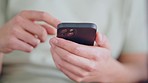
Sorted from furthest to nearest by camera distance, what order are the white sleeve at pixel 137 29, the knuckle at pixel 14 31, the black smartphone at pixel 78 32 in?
the white sleeve at pixel 137 29 → the knuckle at pixel 14 31 → the black smartphone at pixel 78 32

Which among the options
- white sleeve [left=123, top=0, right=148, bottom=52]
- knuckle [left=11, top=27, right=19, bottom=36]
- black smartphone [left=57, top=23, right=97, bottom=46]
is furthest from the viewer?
white sleeve [left=123, top=0, right=148, bottom=52]

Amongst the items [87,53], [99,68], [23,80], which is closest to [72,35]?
[87,53]

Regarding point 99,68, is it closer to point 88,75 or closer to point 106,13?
point 88,75

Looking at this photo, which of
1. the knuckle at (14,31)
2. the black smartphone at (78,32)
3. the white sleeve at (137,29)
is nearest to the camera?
the black smartphone at (78,32)

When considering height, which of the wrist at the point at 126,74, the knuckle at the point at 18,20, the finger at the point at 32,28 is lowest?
the wrist at the point at 126,74

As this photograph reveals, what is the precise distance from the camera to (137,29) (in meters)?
0.95

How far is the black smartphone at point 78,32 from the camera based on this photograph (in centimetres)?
73

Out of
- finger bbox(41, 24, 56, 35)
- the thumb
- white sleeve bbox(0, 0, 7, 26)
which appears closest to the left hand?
the thumb

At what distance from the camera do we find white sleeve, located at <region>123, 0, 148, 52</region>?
0.94 metres

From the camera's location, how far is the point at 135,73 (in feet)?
3.18

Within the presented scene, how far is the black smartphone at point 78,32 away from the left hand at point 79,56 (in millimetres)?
18

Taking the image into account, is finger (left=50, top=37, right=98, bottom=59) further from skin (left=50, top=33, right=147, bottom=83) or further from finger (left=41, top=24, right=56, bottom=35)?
finger (left=41, top=24, right=56, bottom=35)

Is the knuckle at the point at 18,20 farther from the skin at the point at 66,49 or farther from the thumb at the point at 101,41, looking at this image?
the thumb at the point at 101,41

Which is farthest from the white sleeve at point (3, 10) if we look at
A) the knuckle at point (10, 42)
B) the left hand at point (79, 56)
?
the left hand at point (79, 56)
